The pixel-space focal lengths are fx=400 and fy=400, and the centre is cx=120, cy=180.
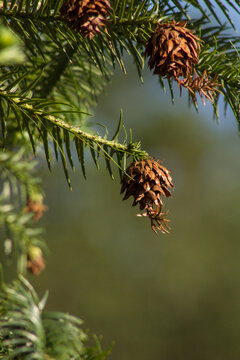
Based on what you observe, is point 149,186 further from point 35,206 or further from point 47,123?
point 35,206

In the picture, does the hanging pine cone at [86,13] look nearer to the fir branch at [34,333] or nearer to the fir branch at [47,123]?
the fir branch at [47,123]

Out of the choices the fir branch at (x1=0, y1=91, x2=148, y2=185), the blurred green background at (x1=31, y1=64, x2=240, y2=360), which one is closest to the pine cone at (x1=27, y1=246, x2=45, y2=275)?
the fir branch at (x1=0, y1=91, x2=148, y2=185)

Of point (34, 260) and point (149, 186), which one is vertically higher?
point (149, 186)

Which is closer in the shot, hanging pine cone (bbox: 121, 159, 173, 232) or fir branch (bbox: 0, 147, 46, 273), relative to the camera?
hanging pine cone (bbox: 121, 159, 173, 232)

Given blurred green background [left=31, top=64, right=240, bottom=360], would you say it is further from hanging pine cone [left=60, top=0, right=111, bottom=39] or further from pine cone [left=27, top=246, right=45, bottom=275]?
hanging pine cone [left=60, top=0, right=111, bottom=39]

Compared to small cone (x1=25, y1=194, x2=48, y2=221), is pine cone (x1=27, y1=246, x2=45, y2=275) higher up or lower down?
lower down

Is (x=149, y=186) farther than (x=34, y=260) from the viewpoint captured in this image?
No

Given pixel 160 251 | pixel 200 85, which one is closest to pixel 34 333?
pixel 200 85
